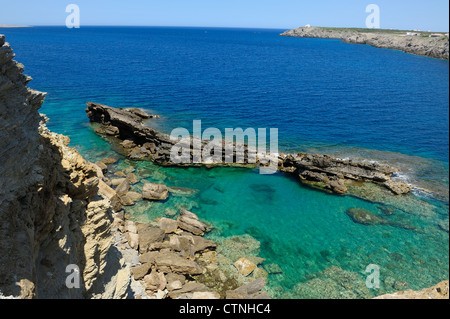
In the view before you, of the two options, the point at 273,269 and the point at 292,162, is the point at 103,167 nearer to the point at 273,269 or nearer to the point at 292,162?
the point at 273,269

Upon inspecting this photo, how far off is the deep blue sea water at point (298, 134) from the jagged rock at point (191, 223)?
1970mm

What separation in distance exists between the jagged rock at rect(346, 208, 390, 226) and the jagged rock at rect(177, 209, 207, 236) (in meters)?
16.5

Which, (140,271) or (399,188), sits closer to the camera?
(140,271)

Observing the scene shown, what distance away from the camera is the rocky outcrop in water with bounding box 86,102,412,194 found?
37688mm

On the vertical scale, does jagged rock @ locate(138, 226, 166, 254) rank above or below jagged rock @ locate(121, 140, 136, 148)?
below

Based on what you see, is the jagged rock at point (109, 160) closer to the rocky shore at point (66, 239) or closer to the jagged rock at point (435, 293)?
the rocky shore at point (66, 239)

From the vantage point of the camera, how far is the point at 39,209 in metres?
11.3

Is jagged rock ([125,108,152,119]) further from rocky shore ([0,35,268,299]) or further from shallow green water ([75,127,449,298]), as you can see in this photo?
rocky shore ([0,35,268,299])

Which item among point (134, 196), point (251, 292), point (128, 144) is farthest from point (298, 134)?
point (251, 292)

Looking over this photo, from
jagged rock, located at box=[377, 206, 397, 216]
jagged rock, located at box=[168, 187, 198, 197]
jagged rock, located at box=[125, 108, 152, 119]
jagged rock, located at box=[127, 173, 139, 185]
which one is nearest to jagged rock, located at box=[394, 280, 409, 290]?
jagged rock, located at box=[377, 206, 397, 216]

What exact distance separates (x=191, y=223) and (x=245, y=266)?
7152mm

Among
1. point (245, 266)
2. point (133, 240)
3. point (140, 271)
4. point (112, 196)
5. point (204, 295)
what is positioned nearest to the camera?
point (204, 295)

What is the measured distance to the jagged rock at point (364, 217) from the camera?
30.4 meters

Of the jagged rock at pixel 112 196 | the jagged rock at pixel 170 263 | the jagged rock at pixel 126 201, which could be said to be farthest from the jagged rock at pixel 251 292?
the jagged rock at pixel 126 201
